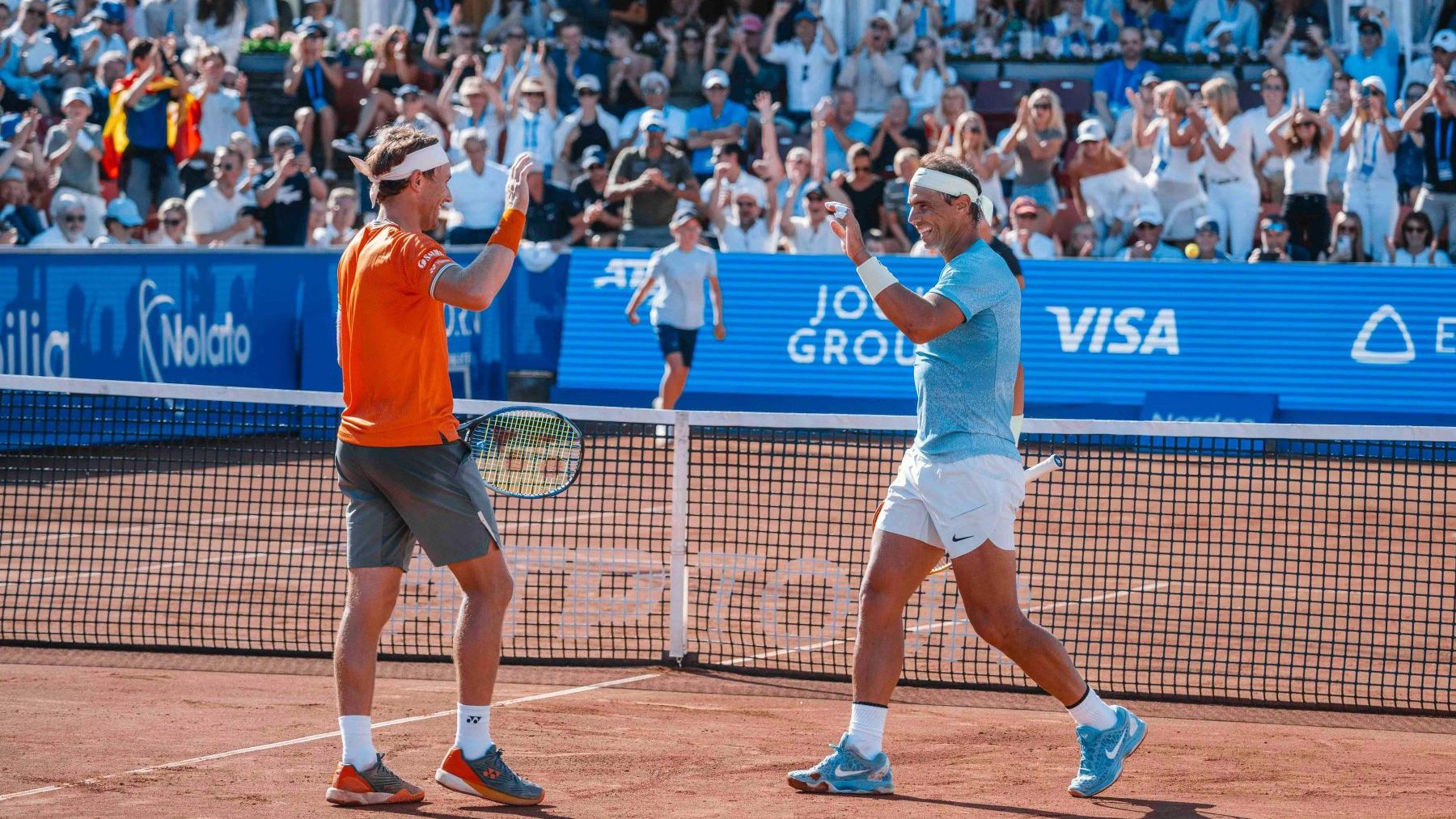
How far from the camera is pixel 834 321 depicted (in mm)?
→ 18031

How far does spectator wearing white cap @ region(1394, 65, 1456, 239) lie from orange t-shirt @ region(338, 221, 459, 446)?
44.2 ft

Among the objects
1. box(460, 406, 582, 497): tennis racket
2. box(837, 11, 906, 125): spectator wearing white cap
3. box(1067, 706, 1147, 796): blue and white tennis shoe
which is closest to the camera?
box(1067, 706, 1147, 796): blue and white tennis shoe

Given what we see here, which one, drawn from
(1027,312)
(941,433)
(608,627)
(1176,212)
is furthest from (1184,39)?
(941,433)

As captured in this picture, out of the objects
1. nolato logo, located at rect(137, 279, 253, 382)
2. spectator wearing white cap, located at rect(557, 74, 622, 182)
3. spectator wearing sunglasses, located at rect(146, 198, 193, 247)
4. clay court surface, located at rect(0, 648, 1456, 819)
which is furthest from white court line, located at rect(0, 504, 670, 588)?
spectator wearing white cap, located at rect(557, 74, 622, 182)

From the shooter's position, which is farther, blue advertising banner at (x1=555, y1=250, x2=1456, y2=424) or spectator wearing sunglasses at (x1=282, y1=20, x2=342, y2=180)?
spectator wearing sunglasses at (x1=282, y1=20, x2=342, y2=180)

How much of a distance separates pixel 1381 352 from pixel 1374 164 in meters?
2.12

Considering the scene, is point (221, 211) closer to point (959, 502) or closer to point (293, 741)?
point (293, 741)

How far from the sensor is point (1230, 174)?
18.1 meters

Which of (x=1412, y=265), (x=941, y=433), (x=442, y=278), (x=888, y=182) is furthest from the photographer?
(x=888, y=182)

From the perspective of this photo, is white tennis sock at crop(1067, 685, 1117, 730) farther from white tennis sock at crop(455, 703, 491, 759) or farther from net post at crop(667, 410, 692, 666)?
net post at crop(667, 410, 692, 666)

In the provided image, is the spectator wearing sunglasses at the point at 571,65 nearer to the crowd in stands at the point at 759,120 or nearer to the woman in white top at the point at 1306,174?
the crowd in stands at the point at 759,120

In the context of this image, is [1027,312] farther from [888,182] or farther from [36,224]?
[36,224]

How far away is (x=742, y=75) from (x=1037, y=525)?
10.6 metres

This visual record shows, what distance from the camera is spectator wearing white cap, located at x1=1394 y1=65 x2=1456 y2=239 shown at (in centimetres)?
1742
